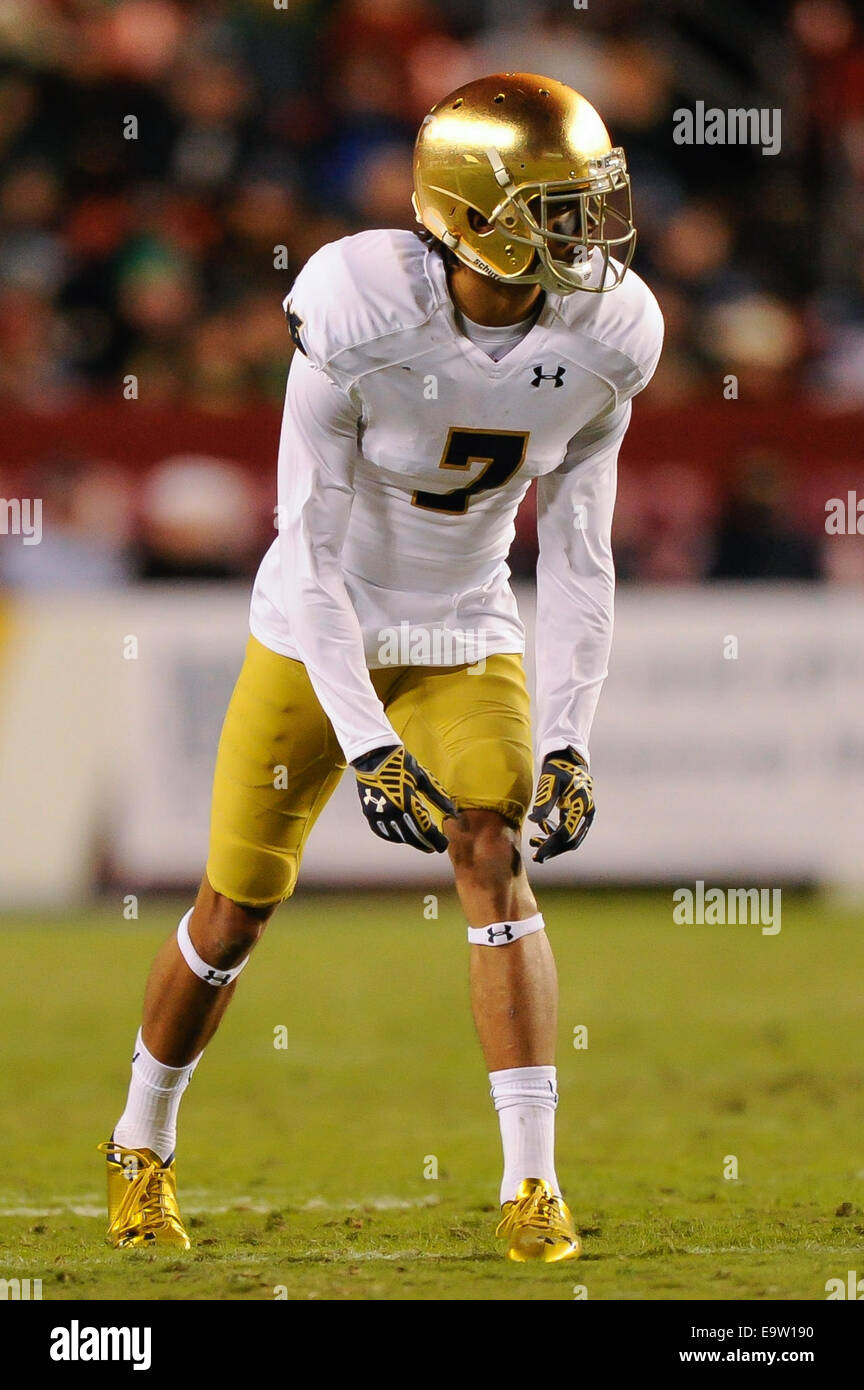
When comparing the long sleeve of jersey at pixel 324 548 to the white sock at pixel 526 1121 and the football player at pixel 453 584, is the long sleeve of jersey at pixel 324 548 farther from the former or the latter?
the white sock at pixel 526 1121

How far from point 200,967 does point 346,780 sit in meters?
3.77

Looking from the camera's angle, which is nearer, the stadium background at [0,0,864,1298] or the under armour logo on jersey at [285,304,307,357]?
the under armour logo on jersey at [285,304,307,357]

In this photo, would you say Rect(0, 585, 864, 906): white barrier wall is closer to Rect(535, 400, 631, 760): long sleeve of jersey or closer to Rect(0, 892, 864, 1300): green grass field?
Rect(0, 892, 864, 1300): green grass field

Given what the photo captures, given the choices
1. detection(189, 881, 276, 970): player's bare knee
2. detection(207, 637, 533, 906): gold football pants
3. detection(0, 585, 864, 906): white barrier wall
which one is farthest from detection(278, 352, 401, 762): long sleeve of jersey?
detection(0, 585, 864, 906): white barrier wall

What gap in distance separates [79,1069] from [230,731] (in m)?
1.98

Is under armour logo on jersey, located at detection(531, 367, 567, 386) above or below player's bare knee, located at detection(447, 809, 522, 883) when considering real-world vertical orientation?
above

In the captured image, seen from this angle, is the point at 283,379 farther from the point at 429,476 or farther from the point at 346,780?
the point at 429,476

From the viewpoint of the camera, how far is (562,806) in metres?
3.63

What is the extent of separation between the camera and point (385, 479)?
3.76 m

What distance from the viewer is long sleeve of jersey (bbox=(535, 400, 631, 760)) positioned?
3.80m

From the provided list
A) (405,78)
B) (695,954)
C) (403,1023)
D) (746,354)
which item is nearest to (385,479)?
(403,1023)

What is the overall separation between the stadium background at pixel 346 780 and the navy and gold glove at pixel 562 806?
0.74m

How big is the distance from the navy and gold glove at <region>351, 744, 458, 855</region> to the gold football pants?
243 millimetres

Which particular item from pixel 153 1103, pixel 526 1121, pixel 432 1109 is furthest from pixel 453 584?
pixel 432 1109
